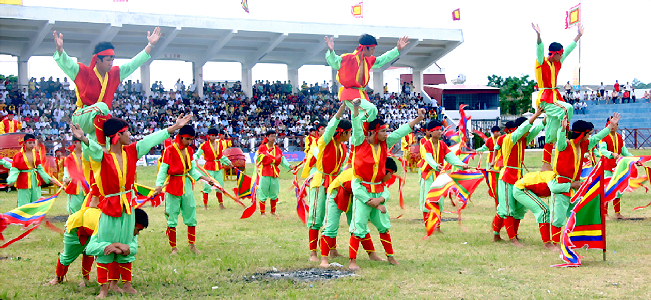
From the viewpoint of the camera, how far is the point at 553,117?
329 inches

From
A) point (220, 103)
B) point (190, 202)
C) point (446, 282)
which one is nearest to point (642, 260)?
point (446, 282)

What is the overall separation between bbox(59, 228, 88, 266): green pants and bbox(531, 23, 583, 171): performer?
20.1 feet

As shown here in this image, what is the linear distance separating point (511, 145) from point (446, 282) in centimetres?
328

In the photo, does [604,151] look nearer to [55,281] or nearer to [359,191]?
[359,191]

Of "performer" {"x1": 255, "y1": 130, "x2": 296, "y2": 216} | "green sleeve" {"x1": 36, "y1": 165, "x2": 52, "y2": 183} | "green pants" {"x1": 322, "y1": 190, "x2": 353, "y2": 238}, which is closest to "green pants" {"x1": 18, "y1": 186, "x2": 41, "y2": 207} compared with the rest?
"green sleeve" {"x1": 36, "y1": 165, "x2": 52, "y2": 183}

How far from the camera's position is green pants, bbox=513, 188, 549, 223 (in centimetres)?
813

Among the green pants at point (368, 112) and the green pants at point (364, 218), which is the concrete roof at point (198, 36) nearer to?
the green pants at point (368, 112)

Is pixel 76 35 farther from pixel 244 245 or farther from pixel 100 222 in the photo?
pixel 100 222

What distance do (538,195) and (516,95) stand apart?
47.1 m

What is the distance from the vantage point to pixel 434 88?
46562 mm

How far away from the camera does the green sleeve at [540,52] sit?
8.42 metres

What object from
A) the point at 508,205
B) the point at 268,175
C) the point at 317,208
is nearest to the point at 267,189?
the point at 268,175

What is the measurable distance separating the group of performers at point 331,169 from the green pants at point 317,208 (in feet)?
0.04

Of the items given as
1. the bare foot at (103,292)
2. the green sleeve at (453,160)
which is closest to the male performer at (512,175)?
the green sleeve at (453,160)
